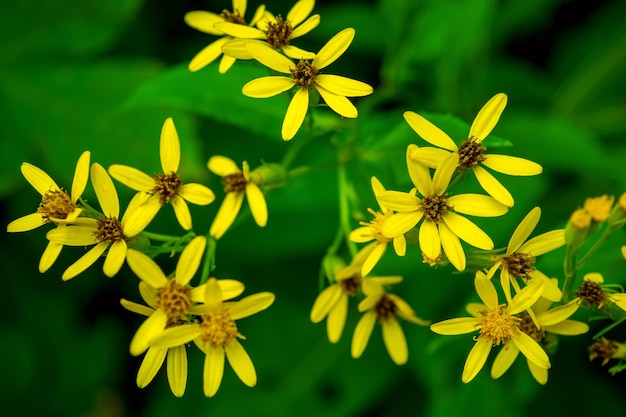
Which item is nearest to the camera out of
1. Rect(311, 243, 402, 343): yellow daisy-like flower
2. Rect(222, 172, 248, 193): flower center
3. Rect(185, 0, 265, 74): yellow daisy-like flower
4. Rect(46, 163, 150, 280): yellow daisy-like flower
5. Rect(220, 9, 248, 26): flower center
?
Rect(46, 163, 150, 280): yellow daisy-like flower

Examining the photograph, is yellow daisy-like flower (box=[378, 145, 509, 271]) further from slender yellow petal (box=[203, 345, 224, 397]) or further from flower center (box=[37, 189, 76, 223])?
flower center (box=[37, 189, 76, 223])

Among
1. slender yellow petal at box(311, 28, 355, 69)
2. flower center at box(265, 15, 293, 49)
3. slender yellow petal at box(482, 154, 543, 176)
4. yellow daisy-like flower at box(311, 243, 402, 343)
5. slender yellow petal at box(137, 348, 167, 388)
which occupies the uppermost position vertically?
flower center at box(265, 15, 293, 49)

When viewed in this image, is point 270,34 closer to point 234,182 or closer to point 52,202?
point 234,182

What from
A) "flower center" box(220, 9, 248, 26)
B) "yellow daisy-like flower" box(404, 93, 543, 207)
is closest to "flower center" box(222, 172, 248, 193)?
"yellow daisy-like flower" box(404, 93, 543, 207)

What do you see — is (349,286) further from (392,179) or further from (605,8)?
(605,8)

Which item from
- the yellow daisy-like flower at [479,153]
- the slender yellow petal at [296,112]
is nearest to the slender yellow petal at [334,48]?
the slender yellow petal at [296,112]

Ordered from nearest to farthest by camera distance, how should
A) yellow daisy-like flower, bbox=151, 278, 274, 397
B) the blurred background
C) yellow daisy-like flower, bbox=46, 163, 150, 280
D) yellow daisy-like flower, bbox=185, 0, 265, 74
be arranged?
yellow daisy-like flower, bbox=151, 278, 274, 397
yellow daisy-like flower, bbox=46, 163, 150, 280
yellow daisy-like flower, bbox=185, 0, 265, 74
the blurred background

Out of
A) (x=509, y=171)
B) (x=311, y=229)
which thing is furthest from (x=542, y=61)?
(x=509, y=171)

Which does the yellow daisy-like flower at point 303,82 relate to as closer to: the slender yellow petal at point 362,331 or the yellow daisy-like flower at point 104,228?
the yellow daisy-like flower at point 104,228
